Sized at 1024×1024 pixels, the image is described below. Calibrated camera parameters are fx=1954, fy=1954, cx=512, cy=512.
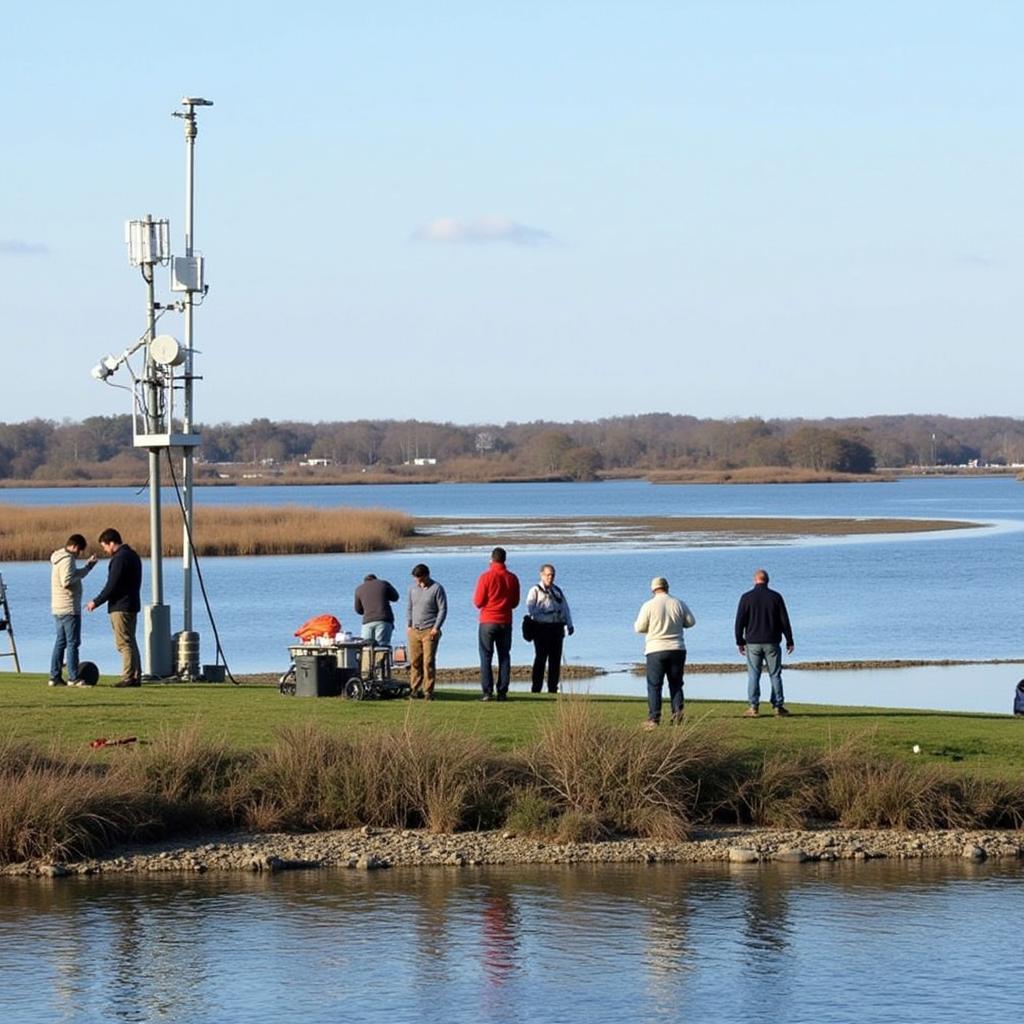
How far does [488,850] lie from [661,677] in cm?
343

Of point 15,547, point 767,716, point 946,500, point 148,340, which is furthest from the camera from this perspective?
point 946,500

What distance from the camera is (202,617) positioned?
4672 cm

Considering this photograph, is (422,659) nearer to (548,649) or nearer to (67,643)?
(548,649)

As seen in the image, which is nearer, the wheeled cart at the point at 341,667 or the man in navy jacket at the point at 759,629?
the man in navy jacket at the point at 759,629

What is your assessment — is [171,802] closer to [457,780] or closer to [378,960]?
[457,780]

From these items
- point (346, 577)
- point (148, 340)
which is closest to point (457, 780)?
point (148, 340)

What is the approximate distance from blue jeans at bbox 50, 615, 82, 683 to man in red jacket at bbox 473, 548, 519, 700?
15.8 feet

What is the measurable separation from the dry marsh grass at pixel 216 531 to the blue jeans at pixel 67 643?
161 ft

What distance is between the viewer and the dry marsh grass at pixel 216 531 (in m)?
75.1

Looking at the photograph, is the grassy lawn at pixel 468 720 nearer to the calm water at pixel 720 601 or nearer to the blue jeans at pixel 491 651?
the blue jeans at pixel 491 651

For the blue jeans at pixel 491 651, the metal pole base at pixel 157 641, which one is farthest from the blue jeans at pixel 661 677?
the metal pole base at pixel 157 641

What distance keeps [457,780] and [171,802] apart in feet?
8.55

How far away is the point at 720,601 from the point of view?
5056 centimetres

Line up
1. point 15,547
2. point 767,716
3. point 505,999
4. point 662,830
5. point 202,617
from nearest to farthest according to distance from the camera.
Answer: point 505,999 → point 662,830 → point 767,716 → point 202,617 → point 15,547
